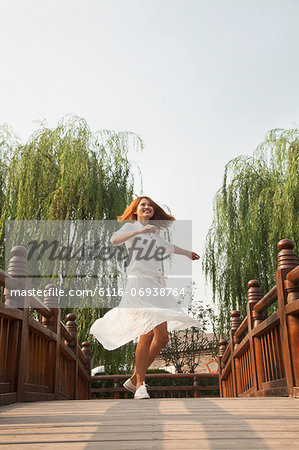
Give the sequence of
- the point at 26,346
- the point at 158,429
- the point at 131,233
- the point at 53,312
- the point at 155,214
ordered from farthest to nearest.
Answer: the point at 53,312 < the point at 155,214 < the point at 131,233 < the point at 26,346 < the point at 158,429

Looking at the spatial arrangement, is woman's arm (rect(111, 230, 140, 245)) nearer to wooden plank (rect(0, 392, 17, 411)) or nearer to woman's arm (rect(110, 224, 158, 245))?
woman's arm (rect(110, 224, 158, 245))

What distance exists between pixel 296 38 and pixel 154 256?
338cm

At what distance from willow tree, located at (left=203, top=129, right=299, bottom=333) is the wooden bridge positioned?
2.03 metres

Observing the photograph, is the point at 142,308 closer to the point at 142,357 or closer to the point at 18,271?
the point at 142,357

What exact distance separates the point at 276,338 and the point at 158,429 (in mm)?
1901

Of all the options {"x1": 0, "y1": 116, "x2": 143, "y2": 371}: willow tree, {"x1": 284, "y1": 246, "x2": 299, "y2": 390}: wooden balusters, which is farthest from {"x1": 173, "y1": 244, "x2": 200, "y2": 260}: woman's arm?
{"x1": 0, "y1": 116, "x2": 143, "y2": 371}: willow tree

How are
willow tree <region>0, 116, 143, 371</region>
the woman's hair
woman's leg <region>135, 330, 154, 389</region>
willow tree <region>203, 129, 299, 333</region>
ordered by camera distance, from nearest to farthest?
woman's leg <region>135, 330, 154, 389</region> < the woman's hair < willow tree <region>203, 129, 299, 333</region> < willow tree <region>0, 116, 143, 371</region>

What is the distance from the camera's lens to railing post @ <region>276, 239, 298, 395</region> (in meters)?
2.86

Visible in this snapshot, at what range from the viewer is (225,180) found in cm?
878

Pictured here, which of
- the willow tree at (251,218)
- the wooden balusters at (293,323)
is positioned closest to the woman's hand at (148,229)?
the wooden balusters at (293,323)

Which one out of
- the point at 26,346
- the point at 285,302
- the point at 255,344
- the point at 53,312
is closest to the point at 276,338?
the point at 285,302

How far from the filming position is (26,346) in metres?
3.26

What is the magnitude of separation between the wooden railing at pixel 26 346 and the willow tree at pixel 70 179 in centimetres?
338

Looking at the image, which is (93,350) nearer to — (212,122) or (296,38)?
(212,122)
